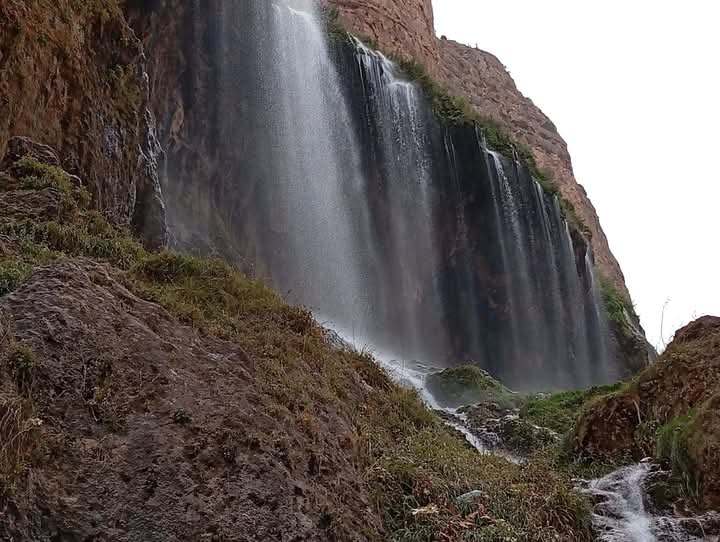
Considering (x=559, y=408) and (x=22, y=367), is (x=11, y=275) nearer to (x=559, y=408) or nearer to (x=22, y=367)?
(x=22, y=367)

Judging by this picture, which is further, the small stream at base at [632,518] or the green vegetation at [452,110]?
the green vegetation at [452,110]

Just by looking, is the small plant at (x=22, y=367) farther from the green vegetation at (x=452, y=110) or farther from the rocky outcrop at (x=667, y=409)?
the green vegetation at (x=452, y=110)

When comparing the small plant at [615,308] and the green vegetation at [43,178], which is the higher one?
the small plant at [615,308]

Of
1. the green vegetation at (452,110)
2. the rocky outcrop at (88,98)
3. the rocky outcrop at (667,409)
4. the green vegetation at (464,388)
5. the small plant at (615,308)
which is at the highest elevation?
the green vegetation at (452,110)

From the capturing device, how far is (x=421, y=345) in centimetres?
2242

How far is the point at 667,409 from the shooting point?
7.56 metres

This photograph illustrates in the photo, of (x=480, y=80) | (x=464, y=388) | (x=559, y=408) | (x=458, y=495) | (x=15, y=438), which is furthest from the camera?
(x=480, y=80)

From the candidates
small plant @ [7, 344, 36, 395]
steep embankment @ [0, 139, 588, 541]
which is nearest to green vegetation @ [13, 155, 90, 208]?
steep embankment @ [0, 139, 588, 541]

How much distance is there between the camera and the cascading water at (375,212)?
1823 cm

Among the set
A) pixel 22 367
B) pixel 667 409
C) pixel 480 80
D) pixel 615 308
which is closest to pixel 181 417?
pixel 22 367

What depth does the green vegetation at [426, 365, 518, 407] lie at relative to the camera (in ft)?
50.0

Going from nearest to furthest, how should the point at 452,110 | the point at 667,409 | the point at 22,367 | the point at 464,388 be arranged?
the point at 22,367, the point at 667,409, the point at 464,388, the point at 452,110

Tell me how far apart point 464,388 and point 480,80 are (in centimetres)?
3956

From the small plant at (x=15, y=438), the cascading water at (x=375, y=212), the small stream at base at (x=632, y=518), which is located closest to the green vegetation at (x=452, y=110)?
the cascading water at (x=375, y=212)
